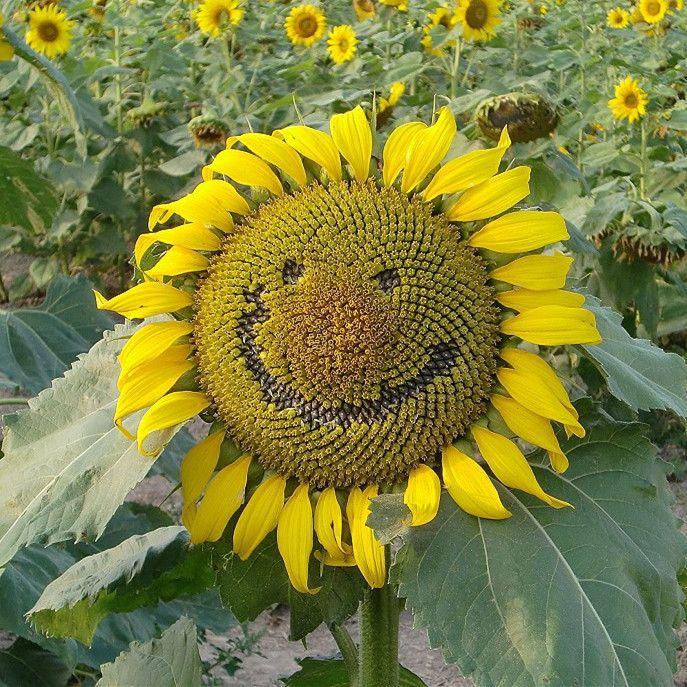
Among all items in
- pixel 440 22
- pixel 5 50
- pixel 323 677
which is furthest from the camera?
pixel 440 22

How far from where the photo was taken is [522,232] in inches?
33.0

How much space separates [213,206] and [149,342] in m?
0.12

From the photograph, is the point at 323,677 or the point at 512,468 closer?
the point at 512,468

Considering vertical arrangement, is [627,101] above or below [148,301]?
below

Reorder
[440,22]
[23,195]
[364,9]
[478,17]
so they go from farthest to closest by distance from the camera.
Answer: [364,9]
[440,22]
[478,17]
[23,195]

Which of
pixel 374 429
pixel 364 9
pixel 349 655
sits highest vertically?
pixel 374 429

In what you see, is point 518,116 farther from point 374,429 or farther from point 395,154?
point 374,429

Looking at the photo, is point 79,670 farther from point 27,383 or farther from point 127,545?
point 127,545

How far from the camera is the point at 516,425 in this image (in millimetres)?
828

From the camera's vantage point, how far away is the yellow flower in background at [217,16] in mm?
3771

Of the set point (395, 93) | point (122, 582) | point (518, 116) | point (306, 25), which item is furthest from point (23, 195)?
point (306, 25)

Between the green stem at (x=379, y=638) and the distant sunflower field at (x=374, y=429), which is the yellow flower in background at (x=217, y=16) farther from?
the green stem at (x=379, y=638)

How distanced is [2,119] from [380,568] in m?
3.70

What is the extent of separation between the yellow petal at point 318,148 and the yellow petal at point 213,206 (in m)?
0.07
